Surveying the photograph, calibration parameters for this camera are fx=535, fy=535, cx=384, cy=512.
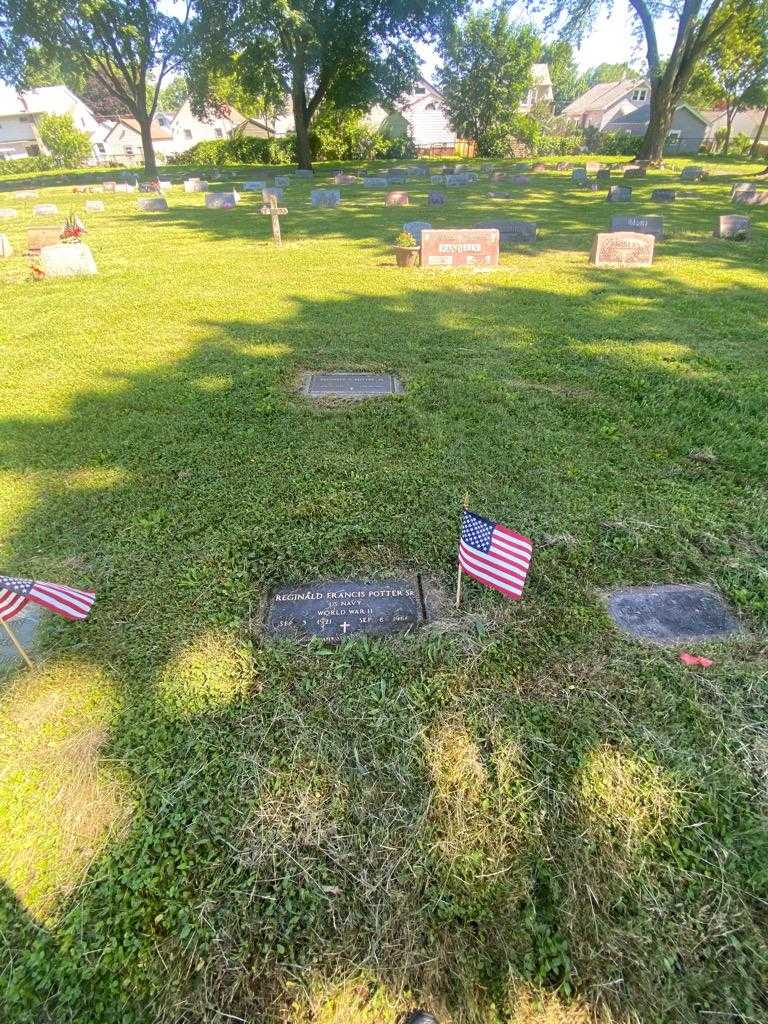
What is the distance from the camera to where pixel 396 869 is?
87.4 inches

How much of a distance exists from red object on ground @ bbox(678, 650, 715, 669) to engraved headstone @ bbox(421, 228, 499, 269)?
10.2 metres

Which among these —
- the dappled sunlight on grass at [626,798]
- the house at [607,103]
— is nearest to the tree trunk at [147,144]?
the dappled sunlight on grass at [626,798]

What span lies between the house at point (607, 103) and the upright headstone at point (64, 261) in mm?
66496

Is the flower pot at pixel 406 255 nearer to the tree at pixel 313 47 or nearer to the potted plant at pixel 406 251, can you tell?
the potted plant at pixel 406 251

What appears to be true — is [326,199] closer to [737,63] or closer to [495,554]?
[495,554]

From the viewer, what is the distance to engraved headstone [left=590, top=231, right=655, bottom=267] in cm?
1122

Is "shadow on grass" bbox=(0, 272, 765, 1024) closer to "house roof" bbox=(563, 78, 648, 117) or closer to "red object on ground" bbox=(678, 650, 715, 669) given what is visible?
"red object on ground" bbox=(678, 650, 715, 669)

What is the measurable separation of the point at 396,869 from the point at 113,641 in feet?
6.83

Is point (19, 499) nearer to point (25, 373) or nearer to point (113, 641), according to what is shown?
point (113, 641)

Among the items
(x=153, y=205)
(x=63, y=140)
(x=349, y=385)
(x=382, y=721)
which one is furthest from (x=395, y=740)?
(x=63, y=140)

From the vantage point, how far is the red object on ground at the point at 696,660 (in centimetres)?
301

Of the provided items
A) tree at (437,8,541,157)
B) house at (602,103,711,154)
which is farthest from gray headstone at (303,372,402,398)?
house at (602,103,711,154)

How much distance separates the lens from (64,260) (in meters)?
11.2

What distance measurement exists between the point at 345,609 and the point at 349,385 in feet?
11.9
